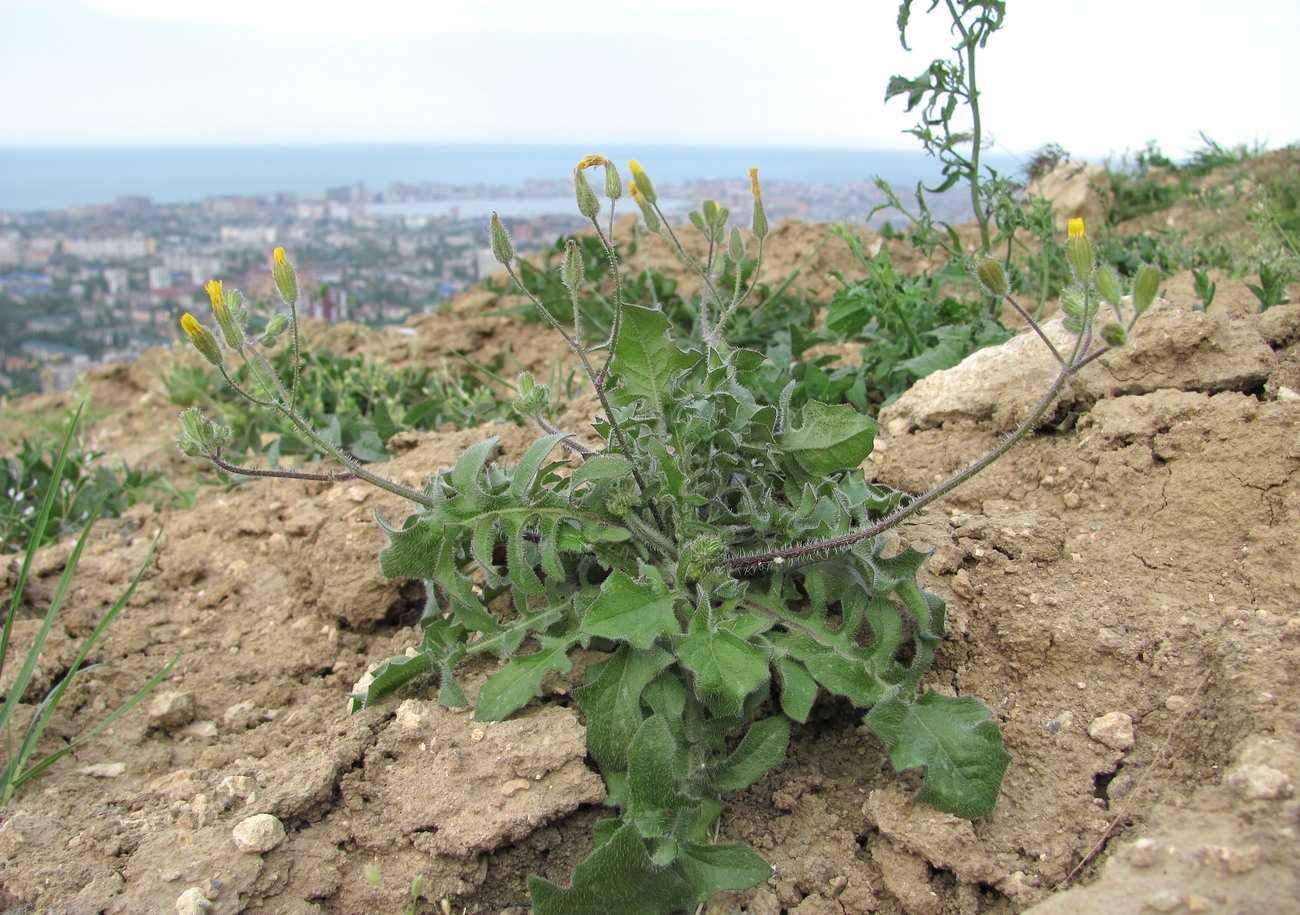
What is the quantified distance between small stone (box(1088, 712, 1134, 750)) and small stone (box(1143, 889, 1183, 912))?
470 mm

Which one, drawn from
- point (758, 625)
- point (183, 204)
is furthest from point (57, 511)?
point (183, 204)

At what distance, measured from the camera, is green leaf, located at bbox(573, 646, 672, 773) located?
75.9 inches

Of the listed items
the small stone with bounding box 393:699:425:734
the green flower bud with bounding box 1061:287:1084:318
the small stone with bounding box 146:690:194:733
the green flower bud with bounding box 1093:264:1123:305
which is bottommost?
the small stone with bounding box 146:690:194:733

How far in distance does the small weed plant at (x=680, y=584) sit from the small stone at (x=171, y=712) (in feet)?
1.54

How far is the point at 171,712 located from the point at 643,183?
1759mm

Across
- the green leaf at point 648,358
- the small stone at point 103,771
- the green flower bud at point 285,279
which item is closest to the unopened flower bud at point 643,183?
the green leaf at point 648,358

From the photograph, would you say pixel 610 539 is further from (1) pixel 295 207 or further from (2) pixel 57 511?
(1) pixel 295 207

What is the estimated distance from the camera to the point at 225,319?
6.61 ft

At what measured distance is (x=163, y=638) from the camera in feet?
8.92

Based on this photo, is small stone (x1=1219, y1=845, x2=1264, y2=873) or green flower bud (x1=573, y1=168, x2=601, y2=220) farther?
green flower bud (x1=573, y1=168, x2=601, y2=220)

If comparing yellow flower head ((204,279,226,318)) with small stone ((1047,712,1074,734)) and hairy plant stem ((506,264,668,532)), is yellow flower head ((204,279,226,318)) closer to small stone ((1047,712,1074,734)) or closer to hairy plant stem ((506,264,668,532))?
hairy plant stem ((506,264,668,532))

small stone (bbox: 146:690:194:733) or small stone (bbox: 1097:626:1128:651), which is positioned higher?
small stone (bbox: 1097:626:1128:651)

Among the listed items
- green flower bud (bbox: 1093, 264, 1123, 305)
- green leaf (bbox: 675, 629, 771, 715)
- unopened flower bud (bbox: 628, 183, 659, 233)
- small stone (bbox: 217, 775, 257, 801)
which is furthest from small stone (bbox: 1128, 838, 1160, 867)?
unopened flower bud (bbox: 628, 183, 659, 233)

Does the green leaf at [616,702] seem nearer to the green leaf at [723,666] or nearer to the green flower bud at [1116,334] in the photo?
the green leaf at [723,666]
